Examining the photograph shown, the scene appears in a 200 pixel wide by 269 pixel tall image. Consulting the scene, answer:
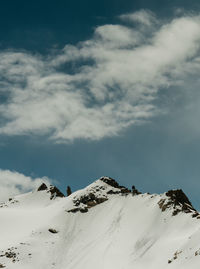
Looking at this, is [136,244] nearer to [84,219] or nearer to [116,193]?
[84,219]

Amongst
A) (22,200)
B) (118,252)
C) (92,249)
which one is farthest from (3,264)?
(22,200)

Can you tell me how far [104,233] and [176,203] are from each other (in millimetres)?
16652

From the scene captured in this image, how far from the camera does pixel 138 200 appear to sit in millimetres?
80688

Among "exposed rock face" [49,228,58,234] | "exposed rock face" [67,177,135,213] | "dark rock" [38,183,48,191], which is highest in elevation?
"dark rock" [38,183,48,191]

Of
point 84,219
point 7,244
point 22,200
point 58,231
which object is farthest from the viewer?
point 22,200

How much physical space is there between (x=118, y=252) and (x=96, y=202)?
28.9 meters

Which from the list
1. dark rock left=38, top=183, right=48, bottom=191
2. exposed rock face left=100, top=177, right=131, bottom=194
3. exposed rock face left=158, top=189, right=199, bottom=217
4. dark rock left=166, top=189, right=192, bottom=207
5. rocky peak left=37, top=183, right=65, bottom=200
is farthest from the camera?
dark rock left=38, top=183, right=48, bottom=191

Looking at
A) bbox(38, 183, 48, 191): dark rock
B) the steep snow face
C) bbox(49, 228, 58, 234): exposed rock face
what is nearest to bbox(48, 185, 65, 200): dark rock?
bbox(38, 183, 48, 191): dark rock

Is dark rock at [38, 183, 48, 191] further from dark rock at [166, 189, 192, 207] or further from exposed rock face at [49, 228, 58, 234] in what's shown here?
dark rock at [166, 189, 192, 207]

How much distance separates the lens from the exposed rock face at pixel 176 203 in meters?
63.9

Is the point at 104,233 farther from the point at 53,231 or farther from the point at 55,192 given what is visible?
the point at 55,192

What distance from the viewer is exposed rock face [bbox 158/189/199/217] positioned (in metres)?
63.9

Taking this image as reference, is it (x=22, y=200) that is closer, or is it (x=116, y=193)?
(x=116, y=193)

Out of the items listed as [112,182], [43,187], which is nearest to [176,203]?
[112,182]
